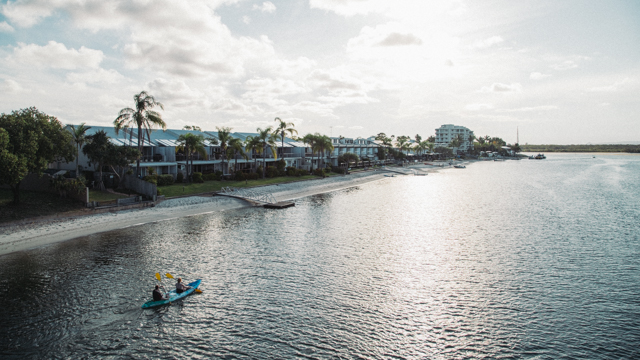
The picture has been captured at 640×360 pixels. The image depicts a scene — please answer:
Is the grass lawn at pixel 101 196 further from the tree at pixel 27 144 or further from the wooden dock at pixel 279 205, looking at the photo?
the wooden dock at pixel 279 205

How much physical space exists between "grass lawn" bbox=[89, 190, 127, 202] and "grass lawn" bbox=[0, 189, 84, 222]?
256 cm

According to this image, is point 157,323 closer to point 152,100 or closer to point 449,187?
point 152,100

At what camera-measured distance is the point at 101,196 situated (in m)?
43.7

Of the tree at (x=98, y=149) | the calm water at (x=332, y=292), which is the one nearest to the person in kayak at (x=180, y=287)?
the calm water at (x=332, y=292)

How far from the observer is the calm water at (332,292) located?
1752 centimetres

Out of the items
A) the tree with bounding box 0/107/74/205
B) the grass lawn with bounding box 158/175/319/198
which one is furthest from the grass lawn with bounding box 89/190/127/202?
the grass lawn with bounding box 158/175/319/198

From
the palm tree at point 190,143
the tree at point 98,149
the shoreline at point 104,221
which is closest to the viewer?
the shoreline at point 104,221

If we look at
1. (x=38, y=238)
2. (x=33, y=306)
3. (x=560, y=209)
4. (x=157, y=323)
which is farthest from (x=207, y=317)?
(x=560, y=209)

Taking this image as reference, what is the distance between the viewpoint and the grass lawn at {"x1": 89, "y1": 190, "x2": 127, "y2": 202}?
42463 millimetres

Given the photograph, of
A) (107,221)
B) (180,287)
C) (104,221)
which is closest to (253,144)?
(107,221)

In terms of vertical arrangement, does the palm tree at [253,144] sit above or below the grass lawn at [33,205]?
above

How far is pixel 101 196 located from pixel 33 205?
7.30 m

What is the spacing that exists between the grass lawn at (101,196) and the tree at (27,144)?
5765mm

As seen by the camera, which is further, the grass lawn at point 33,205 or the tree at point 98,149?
the tree at point 98,149
